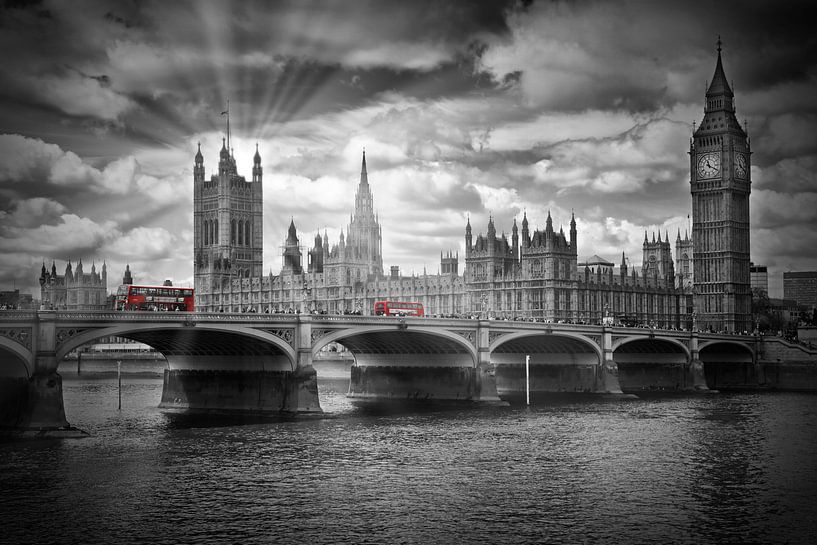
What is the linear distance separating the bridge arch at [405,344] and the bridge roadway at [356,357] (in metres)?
0.11

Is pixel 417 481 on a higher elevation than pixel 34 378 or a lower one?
lower

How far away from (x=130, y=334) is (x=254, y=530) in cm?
3048

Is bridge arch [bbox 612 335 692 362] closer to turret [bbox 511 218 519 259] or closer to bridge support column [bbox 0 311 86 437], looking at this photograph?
turret [bbox 511 218 519 259]

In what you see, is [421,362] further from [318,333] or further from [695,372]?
[695,372]

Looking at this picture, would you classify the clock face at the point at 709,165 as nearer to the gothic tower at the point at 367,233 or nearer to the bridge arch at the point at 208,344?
the gothic tower at the point at 367,233

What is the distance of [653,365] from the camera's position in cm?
11444

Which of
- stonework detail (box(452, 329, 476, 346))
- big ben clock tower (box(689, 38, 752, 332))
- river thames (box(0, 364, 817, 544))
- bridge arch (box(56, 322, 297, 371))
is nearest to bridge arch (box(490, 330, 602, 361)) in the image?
stonework detail (box(452, 329, 476, 346))

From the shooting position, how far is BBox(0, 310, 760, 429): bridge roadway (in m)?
57.1

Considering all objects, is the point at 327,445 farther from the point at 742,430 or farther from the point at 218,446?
the point at 742,430

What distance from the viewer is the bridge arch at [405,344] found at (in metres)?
79.0

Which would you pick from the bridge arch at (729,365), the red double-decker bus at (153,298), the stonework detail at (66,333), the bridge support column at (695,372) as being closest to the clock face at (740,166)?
the bridge arch at (729,365)

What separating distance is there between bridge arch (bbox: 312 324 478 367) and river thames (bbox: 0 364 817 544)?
8.54m

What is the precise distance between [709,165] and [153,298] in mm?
94572

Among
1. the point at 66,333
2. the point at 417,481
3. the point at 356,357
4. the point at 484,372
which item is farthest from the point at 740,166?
the point at 417,481
